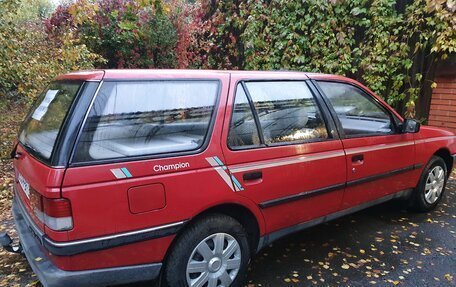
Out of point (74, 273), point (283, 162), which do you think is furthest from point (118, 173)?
point (283, 162)

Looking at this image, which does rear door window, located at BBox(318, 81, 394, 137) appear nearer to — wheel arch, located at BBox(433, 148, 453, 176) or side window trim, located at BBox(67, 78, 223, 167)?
wheel arch, located at BBox(433, 148, 453, 176)

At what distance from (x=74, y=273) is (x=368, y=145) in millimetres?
2722

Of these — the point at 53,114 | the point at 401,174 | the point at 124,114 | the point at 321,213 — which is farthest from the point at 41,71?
the point at 401,174

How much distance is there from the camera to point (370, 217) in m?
4.30

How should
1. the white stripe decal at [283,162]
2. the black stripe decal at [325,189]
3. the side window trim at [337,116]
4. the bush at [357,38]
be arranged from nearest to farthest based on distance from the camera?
the white stripe decal at [283,162], the black stripe decal at [325,189], the side window trim at [337,116], the bush at [357,38]

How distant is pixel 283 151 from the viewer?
9.34ft

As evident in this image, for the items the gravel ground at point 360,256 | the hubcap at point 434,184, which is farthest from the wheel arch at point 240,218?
the hubcap at point 434,184

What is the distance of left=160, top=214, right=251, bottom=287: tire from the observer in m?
2.40

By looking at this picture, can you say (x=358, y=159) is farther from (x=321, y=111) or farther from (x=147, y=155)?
(x=147, y=155)

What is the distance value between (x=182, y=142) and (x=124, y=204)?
22.0 inches

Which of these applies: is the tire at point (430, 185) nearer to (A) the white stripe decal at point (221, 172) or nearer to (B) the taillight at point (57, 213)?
(A) the white stripe decal at point (221, 172)

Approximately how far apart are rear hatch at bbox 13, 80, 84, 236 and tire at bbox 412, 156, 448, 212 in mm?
3819

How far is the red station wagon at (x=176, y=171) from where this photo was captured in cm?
206

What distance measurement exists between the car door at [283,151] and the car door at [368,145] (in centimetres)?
18
